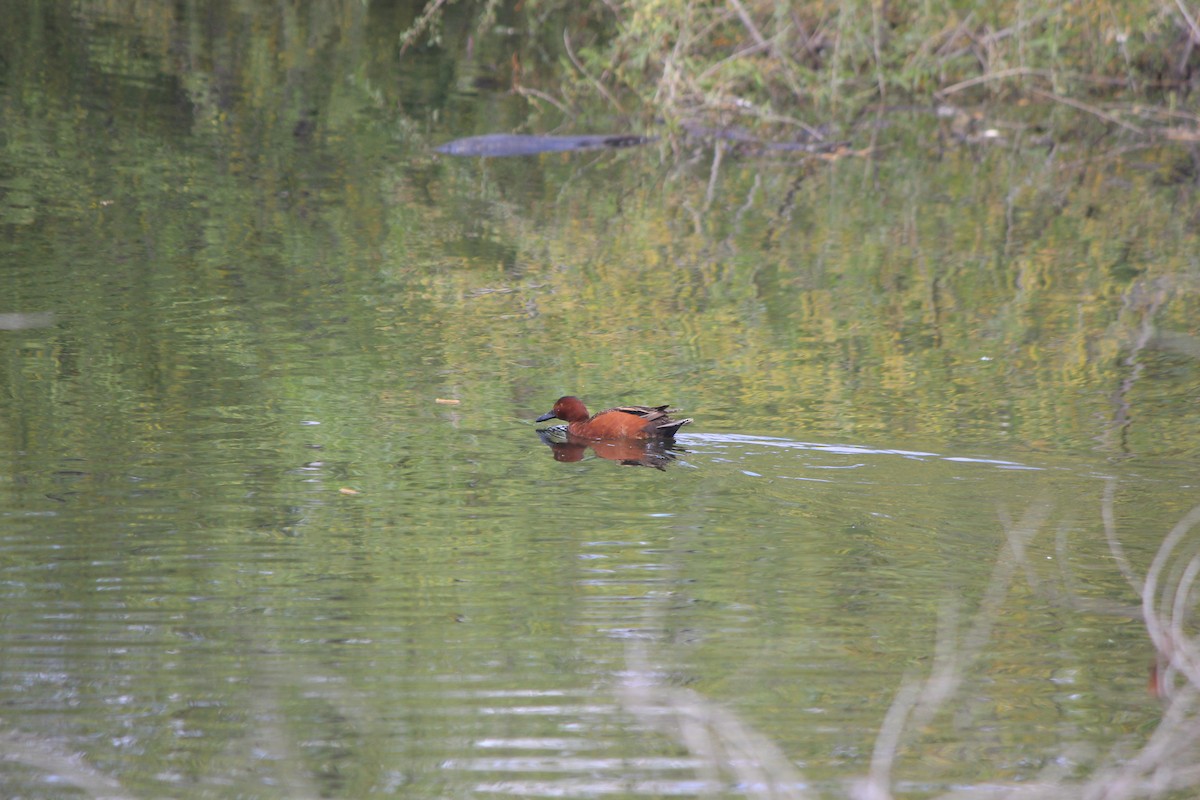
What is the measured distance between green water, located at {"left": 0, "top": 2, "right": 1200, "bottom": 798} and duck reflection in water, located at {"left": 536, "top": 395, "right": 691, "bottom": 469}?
4.5 inches

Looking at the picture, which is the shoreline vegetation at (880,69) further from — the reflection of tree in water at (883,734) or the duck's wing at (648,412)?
the reflection of tree in water at (883,734)

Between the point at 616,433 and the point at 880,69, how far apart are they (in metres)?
12.5

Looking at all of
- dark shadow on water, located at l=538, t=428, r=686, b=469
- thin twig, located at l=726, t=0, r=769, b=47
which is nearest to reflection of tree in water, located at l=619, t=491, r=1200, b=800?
dark shadow on water, located at l=538, t=428, r=686, b=469

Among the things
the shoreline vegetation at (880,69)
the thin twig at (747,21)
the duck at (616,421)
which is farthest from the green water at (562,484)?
the thin twig at (747,21)

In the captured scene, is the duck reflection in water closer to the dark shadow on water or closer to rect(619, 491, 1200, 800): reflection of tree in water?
the dark shadow on water

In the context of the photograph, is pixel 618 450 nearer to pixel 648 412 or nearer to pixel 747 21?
pixel 648 412

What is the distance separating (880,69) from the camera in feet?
63.3

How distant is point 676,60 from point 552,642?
13.1 metres

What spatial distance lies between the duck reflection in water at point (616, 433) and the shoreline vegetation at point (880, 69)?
1006 cm


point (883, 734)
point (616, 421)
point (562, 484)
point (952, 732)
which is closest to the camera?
point (883, 734)

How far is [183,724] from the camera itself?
4895mm

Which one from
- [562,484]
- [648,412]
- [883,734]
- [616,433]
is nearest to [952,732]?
[883,734]

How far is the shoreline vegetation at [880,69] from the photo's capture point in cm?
1808

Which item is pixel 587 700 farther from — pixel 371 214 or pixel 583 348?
pixel 371 214
